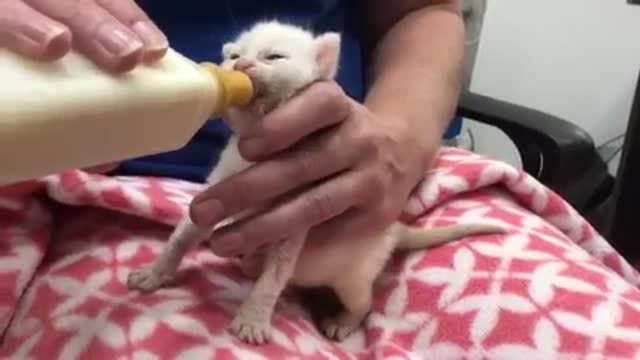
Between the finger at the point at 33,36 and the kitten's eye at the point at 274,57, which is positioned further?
the kitten's eye at the point at 274,57

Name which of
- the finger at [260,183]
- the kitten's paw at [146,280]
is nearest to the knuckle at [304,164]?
the finger at [260,183]

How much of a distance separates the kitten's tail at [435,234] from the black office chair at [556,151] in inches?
7.8

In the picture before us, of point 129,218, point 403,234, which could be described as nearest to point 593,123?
point 403,234

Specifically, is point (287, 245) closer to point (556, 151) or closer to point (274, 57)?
point (274, 57)

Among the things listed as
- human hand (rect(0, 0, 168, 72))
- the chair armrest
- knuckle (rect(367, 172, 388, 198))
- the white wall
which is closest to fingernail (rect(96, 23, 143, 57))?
human hand (rect(0, 0, 168, 72))

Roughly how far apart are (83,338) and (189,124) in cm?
14

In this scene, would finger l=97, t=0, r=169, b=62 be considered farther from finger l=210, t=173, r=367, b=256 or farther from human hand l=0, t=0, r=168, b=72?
finger l=210, t=173, r=367, b=256

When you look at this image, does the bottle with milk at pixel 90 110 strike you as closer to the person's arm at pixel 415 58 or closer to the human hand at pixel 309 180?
the human hand at pixel 309 180

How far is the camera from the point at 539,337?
25.6 inches

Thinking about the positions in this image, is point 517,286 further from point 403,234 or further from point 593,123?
point 593,123

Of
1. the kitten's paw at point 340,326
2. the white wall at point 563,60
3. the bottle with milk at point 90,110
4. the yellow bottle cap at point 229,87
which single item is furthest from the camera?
the white wall at point 563,60

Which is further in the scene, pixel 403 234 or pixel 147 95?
pixel 403 234

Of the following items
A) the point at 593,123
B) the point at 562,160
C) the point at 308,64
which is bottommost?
the point at 593,123

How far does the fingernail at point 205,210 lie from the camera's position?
0.61m
